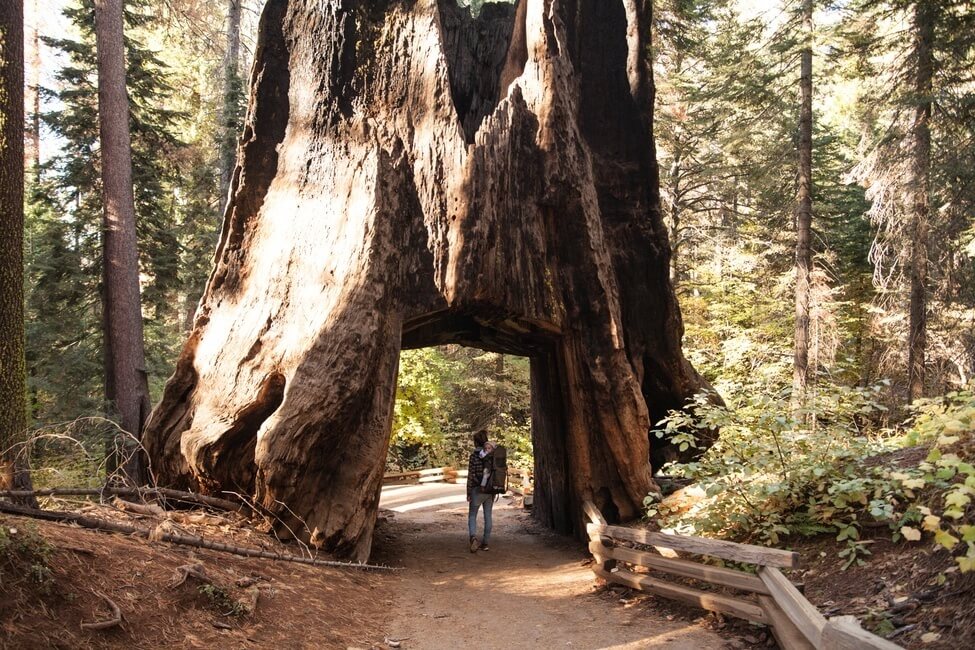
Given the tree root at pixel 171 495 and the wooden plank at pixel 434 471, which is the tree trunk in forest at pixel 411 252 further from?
the wooden plank at pixel 434 471

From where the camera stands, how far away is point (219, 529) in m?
7.37

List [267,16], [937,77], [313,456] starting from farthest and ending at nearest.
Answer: [937,77], [267,16], [313,456]

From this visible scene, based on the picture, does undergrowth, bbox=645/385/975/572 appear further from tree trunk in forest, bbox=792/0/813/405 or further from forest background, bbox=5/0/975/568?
tree trunk in forest, bbox=792/0/813/405

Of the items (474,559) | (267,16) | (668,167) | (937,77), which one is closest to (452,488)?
(474,559)

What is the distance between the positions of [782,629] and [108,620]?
15.7 ft

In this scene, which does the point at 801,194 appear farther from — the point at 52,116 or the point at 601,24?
the point at 52,116

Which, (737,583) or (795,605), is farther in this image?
(737,583)

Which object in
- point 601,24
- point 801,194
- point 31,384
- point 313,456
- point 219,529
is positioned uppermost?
point 601,24

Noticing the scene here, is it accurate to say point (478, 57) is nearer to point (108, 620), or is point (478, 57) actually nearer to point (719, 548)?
point (719, 548)

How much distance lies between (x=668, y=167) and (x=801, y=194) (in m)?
7.04

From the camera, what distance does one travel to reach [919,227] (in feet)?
50.8

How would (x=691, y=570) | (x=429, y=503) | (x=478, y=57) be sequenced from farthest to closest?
(x=429, y=503), (x=478, y=57), (x=691, y=570)

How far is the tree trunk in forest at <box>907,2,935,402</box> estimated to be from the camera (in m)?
14.5

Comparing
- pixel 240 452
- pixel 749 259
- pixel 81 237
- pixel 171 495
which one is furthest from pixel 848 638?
pixel 749 259
